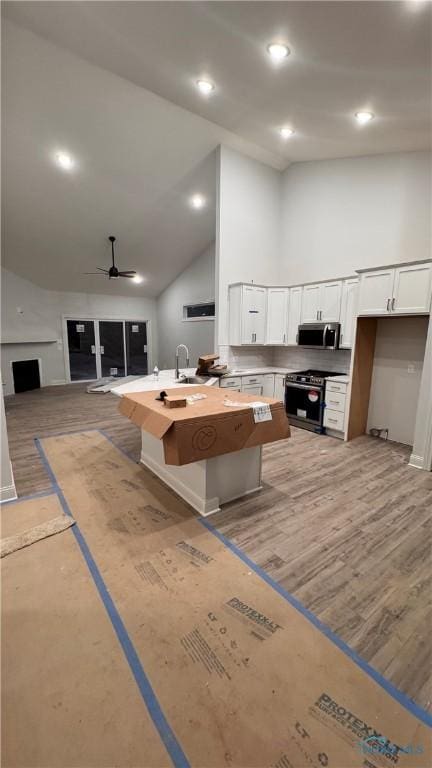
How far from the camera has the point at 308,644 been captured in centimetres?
153

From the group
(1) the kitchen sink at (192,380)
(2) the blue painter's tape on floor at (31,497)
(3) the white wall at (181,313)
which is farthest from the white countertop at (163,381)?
(3) the white wall at (181,313)

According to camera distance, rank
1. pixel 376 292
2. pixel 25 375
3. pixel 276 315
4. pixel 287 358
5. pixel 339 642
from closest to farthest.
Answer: pixel 339 642
pixel 376 292
pixel 276 315
pixel 287 358
pixel 25 375

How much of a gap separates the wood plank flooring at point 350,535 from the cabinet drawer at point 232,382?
4.20 feet

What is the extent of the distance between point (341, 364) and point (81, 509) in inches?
166

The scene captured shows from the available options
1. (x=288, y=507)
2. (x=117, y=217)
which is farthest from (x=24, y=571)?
(x=117, y=217)

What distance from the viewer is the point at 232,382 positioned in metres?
5.02

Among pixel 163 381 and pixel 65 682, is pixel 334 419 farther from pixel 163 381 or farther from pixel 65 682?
pixel 65 682

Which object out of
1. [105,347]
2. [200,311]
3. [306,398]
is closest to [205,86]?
[306,398]

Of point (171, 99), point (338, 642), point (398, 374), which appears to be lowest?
point (338, 642)

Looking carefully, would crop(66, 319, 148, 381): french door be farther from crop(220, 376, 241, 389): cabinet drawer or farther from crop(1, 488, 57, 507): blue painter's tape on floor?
crop(1, 488, 57, 507): blue painter's tape on floor

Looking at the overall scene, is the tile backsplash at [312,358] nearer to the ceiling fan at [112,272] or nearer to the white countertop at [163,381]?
the white countertop at [163,381]

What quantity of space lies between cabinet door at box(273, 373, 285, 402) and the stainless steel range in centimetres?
20

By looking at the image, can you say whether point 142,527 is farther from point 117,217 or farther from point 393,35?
point 117,217

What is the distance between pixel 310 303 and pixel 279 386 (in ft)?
4.75
